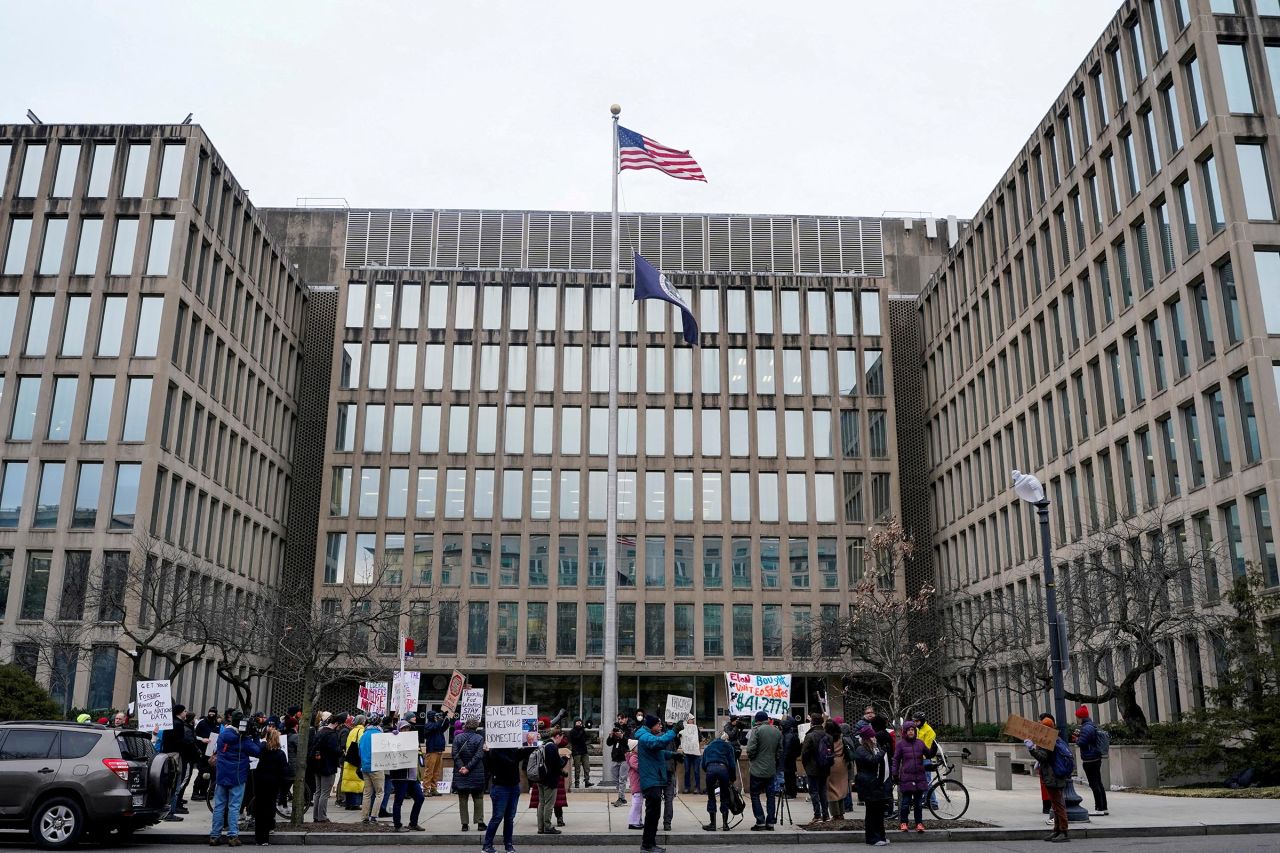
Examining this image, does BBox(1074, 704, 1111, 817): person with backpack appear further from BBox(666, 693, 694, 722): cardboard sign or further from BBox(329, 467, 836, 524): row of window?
BBox(329, 467, 836, 524): row of window

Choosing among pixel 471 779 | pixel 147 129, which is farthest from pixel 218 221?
pixel 471 779

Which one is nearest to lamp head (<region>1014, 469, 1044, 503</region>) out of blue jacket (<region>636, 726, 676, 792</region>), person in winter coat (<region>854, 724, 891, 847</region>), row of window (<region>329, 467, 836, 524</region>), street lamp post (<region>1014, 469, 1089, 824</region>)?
street lamp post (<region>1014, 469, 1089, 824</region>)

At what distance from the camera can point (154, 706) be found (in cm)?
2209

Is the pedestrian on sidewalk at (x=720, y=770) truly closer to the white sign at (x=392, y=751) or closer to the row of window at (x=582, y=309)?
the white sign at (x=392, y=751)

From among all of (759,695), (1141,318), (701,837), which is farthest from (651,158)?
(701,837)

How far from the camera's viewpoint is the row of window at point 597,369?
62.3m

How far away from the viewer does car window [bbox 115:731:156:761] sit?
55.8 ft

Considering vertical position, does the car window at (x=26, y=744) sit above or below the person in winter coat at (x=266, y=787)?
above

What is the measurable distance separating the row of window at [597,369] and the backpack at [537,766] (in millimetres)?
Result: 44083

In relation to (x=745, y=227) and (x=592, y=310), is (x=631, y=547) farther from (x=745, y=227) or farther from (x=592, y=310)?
(x=745, y=227)

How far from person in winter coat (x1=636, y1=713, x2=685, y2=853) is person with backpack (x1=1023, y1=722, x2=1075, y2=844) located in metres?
5.91

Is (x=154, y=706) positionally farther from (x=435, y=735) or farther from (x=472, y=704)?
(x=472, y=704)

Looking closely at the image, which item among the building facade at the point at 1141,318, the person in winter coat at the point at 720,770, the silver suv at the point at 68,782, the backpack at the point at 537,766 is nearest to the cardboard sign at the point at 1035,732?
the person in winter coat at the point at 720,770

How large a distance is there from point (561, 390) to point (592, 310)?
197 inches
